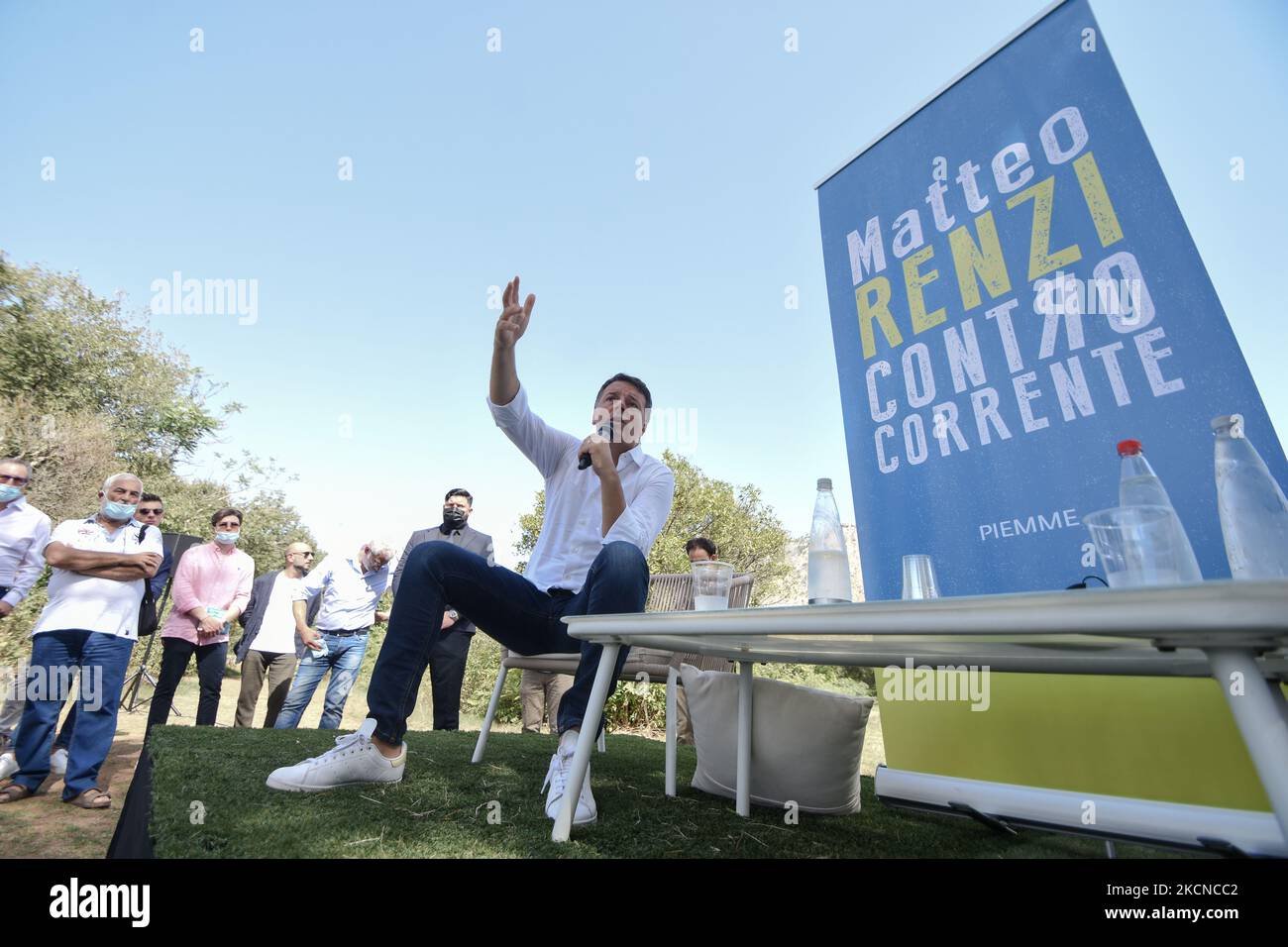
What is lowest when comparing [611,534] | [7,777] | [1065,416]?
[7,777]

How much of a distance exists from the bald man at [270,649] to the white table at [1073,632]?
404 centimetres

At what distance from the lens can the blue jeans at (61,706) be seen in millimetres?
2590

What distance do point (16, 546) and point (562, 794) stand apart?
10.9 ft

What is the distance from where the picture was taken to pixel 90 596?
2.78 m

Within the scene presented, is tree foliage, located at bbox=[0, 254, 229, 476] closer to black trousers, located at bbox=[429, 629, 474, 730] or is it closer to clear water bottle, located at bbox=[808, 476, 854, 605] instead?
black trousers, located at bbox=[429, 629, 474, 730]

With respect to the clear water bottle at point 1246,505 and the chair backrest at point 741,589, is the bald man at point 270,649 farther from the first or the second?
the clear water bottle at point 1246,505

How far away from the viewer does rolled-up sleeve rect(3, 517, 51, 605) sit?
3092 millimetres

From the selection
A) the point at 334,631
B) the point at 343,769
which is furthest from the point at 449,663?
the point at 343,769

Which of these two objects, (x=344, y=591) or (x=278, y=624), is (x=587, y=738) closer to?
(x=344, y=591)

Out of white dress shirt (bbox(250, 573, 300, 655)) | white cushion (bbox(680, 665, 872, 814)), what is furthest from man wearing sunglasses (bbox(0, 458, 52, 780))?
white cushion (bbox(680, 665, 872, 814))

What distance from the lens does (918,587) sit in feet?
6.91
